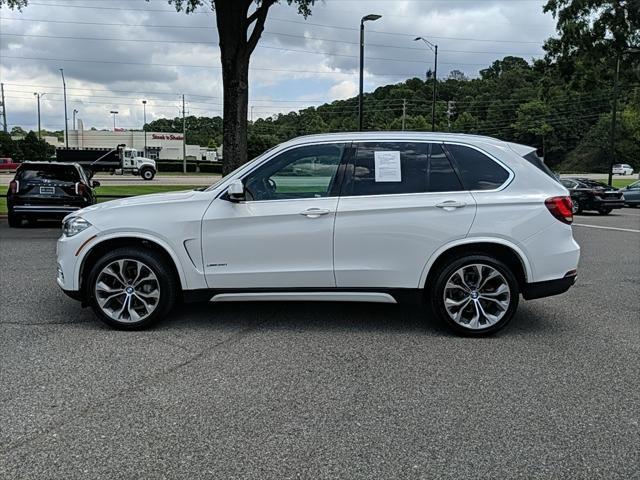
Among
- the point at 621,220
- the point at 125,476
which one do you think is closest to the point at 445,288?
the point at 125,476

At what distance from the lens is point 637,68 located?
28125mm

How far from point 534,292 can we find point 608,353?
78 centimetres

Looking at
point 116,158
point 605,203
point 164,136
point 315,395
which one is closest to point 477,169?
point 315,395

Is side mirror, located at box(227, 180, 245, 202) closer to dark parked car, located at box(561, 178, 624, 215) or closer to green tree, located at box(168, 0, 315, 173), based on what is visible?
green tree, located at box(168, 0, 315, 173)

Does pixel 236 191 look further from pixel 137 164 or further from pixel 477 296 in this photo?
pixel 137 164

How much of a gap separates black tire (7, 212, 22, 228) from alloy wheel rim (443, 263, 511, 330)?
11.4m

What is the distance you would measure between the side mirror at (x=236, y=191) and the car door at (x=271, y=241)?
7cm

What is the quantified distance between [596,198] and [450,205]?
19.2 metres

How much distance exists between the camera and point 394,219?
5.26m

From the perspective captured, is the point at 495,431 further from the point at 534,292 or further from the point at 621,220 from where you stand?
the point at 621,220

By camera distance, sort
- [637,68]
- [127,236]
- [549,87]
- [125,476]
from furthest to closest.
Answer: [549,87] < [637,68] < [127,236] < [125,476]

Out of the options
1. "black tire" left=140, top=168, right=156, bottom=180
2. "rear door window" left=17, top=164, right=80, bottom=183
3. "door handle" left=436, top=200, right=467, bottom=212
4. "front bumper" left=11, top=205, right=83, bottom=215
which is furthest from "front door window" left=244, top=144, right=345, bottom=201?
"black tire" left=140, top=168, right=156, bottom=180

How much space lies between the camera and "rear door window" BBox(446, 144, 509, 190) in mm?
5379

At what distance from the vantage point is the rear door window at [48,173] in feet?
43.1
